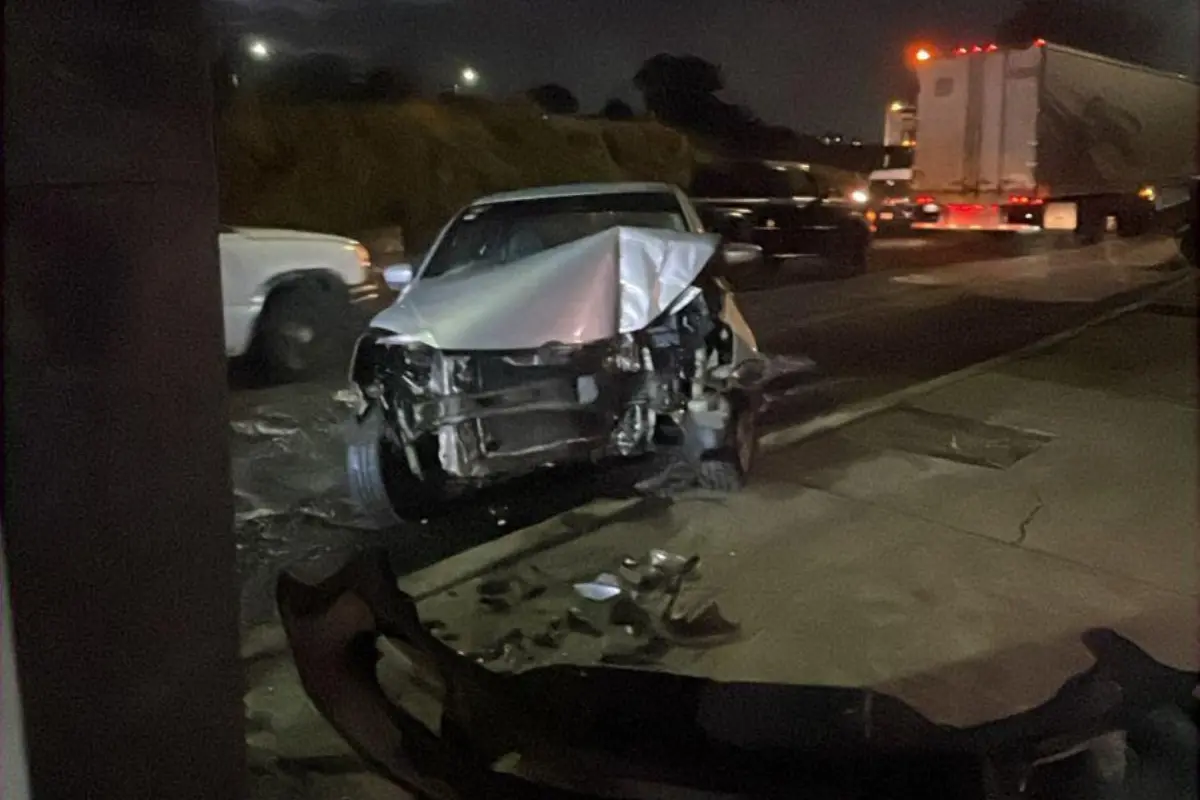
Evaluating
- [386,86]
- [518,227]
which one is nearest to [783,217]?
[518,227]

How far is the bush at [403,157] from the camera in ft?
12.7

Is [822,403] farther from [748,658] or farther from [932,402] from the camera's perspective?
[748,658]

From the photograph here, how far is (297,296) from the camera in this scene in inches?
185

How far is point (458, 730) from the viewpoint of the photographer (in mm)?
3068

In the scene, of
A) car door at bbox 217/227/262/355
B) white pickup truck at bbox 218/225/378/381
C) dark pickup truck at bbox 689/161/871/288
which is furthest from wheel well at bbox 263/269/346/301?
dark pickup truck at bbox 689/161/871/288

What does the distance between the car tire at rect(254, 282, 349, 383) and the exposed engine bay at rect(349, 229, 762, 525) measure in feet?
1.25

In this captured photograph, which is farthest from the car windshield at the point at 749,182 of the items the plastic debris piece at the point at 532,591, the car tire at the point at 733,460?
the plastic debris piece at the point at 532,591

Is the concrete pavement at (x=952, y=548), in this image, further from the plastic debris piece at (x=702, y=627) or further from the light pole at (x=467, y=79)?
the light pole at (x=467, y=79)

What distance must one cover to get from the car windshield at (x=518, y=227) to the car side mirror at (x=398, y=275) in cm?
8

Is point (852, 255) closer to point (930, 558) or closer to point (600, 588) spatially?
point (930, 558)

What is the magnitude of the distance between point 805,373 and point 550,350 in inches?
102

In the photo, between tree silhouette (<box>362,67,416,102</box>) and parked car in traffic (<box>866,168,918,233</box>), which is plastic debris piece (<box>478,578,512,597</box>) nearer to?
tree silhouette (<box>362,67,416,102</box>)

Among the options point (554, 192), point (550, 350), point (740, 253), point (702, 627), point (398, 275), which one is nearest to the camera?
point (702, 627)

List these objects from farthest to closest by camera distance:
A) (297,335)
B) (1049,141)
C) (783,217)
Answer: (1049,141), (783,217), (297,335)
